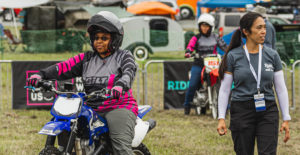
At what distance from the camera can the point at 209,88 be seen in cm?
1034

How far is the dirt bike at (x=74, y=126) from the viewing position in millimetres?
4336

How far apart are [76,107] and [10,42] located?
1789cm

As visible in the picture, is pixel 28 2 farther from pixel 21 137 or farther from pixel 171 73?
pixel 21 137

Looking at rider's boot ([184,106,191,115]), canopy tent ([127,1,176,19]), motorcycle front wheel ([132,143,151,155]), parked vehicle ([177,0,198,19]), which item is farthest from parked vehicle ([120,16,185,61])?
motorcycle front wheel ([132,143,151,155])

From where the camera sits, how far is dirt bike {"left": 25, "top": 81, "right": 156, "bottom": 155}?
14.2 ft

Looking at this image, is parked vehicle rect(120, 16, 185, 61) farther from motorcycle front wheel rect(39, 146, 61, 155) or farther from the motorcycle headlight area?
motorcycle front wheel rect(39, 146, 61, 155)

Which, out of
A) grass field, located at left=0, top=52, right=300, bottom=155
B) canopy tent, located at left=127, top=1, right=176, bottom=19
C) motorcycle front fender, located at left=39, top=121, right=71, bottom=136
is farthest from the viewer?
canopy tent, located at left=127, top=1, right=176, bottom=19

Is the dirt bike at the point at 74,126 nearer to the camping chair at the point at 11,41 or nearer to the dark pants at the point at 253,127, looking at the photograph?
the dark pants at the point at 253,127

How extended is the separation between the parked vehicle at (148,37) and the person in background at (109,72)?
1573cm

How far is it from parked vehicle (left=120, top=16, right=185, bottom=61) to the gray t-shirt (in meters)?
15.9

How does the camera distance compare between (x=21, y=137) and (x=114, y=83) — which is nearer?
(x=114, y=83)

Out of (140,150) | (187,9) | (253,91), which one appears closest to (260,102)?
(253,91)

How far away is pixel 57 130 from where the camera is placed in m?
4.24

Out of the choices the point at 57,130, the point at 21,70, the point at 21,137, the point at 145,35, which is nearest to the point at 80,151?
the point at 57,130
